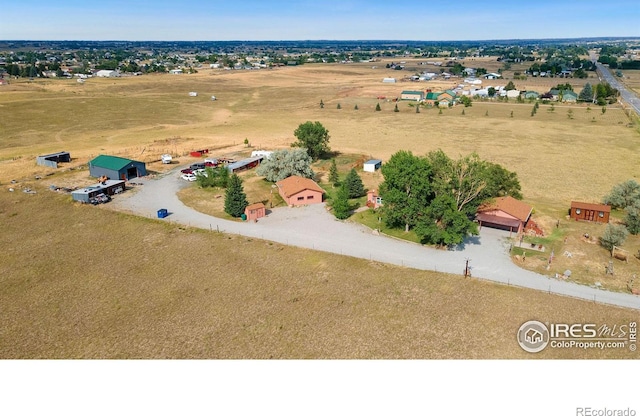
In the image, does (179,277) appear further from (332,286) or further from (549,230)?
(549,230)

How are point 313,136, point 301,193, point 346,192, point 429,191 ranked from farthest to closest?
point 313,136
point 301,193
point 346,192
point 429,191

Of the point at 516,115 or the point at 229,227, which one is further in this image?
the point at 516,115

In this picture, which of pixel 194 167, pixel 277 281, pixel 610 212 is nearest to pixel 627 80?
pixel 610 212

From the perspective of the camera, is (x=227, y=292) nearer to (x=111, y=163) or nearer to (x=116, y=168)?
(x=116, y=168)

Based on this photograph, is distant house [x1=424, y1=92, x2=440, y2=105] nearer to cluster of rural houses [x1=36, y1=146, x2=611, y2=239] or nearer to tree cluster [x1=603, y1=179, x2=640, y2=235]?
cluster of rural houses [x1=36, y1=146, x2=611, y2=239]
